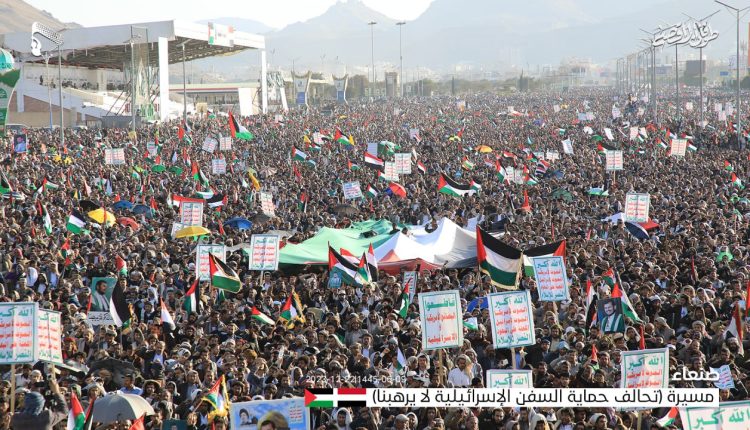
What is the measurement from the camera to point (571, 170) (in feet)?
101

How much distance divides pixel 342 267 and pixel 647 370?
776 centimetres

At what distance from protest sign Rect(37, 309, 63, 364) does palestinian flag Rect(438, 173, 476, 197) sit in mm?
15444

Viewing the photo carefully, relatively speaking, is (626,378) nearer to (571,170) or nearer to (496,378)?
(496,378)

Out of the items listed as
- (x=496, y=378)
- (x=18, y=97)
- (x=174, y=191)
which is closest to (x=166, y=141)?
(x=174, y=191)

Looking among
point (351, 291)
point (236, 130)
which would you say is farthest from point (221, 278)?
point (236, 130)

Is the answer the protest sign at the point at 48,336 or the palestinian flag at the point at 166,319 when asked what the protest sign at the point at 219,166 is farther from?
the protest sign at the point at 48,336

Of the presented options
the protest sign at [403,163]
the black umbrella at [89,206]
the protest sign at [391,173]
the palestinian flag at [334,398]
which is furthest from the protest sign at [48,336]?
the protest sign at [403,163]

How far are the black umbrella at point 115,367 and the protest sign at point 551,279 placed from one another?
503 cm

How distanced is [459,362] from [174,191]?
18212 mm

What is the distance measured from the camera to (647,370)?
901 centimetres

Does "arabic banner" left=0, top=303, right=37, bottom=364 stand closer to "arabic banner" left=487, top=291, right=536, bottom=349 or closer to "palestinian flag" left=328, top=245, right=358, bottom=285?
"arabic banner" left=487, top=291, right=536, bottom=349

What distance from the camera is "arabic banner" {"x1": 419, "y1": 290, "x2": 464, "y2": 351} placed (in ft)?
34.9

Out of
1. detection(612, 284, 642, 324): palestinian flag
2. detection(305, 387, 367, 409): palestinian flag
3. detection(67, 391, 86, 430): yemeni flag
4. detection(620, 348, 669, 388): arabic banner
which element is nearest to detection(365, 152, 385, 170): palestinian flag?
detection(612, 284, 642, 324): palestinian flag

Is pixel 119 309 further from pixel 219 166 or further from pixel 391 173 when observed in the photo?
pixel 219 166
